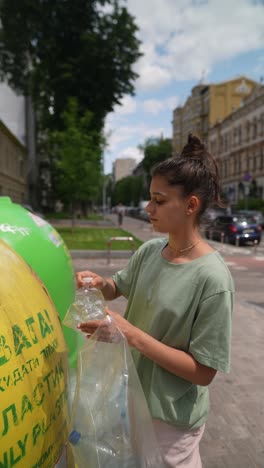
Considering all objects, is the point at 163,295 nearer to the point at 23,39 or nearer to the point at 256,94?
the point at 23,39

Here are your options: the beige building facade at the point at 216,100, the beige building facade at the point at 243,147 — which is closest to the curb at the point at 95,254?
the beige building facade at the point at 243,147

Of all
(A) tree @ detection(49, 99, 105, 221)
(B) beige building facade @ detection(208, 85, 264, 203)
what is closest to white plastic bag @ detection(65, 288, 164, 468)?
(A) tree @ detection(49, 99, 105, 221)

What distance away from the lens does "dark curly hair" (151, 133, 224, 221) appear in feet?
5.34

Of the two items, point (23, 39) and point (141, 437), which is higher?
point (23, 39)

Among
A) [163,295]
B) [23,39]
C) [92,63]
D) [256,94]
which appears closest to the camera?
[163,295]

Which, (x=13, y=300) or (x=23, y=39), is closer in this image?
(x=13, y=300)

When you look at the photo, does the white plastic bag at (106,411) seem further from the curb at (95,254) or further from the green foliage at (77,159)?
the green foliage at (77,159)

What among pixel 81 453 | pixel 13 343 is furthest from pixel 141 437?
pixel 13 343

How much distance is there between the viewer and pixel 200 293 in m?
1.53

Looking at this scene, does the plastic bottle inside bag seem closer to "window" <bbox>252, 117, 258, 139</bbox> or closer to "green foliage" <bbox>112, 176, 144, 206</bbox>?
"window" <bbox>252, 117, 258, 139</bbox>

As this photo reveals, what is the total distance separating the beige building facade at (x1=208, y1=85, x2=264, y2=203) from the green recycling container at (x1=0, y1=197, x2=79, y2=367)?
41.0 meters

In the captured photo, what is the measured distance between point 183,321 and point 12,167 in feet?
116

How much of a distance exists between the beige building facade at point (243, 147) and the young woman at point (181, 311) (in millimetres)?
42081

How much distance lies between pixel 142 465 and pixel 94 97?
87.0ft
